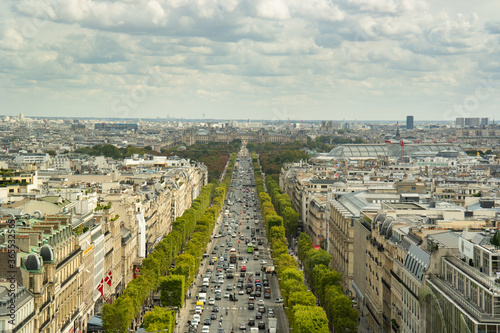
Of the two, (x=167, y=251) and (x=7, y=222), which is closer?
(x=7, y=222)

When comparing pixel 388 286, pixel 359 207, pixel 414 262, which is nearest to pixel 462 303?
pixel 414 262

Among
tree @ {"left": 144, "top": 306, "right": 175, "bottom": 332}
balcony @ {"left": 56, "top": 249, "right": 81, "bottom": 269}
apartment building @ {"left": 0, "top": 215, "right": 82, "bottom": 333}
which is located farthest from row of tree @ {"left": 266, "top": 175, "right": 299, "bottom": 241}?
balcony @ {"left": 56, "top": 249, "right": 81, "bottom": 269}

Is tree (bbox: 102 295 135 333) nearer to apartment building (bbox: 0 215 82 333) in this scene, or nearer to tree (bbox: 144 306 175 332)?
tree (bbox: 144 306 175 332)

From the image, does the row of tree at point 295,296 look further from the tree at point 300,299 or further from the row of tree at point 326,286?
the row of tree at point 326,286

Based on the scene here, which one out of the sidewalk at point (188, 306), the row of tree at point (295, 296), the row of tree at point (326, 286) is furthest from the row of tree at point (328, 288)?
the sidewalk at point (188, 306)

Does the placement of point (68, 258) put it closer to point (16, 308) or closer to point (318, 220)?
point (16, 308)

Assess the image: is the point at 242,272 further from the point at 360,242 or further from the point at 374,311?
the point at 374,311
